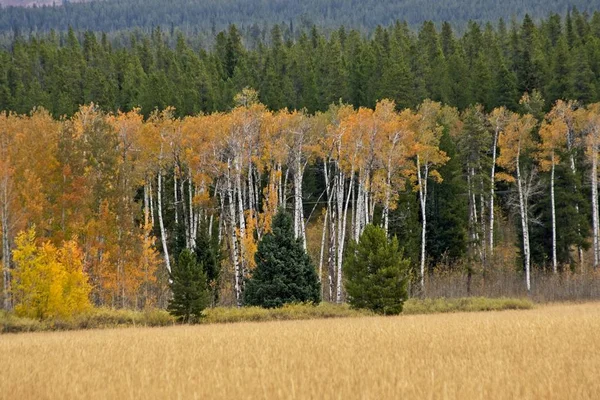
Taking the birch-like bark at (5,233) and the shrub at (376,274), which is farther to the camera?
the birch-like bark at (5,233)

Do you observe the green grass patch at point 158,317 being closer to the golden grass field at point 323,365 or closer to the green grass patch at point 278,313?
the green grass patch at point 278,313

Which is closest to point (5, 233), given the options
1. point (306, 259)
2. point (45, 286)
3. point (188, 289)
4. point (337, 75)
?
point (45, 286)

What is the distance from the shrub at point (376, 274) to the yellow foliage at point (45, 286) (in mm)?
10857

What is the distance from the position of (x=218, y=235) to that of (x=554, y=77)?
3183 cm

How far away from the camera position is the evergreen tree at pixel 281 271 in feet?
110

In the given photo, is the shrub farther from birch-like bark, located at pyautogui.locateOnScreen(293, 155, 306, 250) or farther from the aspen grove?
birch-like bark, located at pyautogui.locateOnScreen(293, 155, 306, 250)

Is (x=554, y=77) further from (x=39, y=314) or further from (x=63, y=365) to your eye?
(x=63, y=365)

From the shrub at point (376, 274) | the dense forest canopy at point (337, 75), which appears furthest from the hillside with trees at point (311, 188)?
the shrub at point (376, 274)

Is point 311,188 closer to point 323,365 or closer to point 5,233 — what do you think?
point 5,233

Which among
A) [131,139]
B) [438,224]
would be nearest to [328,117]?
[438,224]

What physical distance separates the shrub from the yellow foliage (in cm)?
1086

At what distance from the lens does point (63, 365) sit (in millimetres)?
14469

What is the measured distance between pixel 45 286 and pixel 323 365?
1929 centimetres

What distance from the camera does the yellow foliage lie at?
29.6 m
